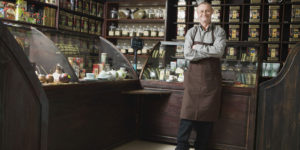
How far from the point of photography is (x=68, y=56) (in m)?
3.09

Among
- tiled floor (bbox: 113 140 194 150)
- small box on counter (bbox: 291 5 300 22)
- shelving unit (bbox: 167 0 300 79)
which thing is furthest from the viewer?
shelving unit (bbox: 167 0 300 79)

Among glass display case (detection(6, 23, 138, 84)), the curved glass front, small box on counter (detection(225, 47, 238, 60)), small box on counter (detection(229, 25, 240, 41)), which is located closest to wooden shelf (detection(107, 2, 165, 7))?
small box on counter (detection(229, 25, 240, 41))

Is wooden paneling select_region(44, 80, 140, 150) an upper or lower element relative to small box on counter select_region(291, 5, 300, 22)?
lower

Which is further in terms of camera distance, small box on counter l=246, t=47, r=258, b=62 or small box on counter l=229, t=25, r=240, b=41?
small box on counter l=229, t=25, r=240, b=41

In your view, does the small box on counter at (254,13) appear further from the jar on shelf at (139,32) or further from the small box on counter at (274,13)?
the jar on shelf at (139,32)

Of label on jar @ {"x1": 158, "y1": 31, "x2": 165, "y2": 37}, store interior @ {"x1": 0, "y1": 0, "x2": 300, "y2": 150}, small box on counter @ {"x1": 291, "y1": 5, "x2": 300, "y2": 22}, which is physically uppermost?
small box on counter @ {"x1": 291, "y1": 5, "x2": 300, "y2": 22}

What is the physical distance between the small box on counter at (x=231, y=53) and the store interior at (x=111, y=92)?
0.04 ft

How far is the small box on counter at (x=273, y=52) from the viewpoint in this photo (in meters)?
5.51

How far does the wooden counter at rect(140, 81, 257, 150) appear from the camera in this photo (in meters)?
3.27

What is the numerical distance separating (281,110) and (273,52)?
275 cm

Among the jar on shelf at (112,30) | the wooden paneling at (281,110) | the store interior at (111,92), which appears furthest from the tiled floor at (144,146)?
the jar on shelf at (112,30)

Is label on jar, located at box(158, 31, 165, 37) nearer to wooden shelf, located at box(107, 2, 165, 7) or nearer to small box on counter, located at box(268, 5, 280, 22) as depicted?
wooden shelf, located at box(107, 2, 165, 7)

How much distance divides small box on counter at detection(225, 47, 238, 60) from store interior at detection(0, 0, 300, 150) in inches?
0.5

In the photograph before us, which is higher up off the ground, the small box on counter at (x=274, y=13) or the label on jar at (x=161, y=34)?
the small box on counter at (x=274, y=13)
